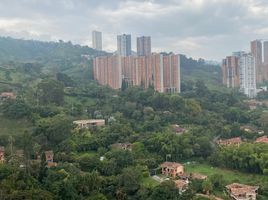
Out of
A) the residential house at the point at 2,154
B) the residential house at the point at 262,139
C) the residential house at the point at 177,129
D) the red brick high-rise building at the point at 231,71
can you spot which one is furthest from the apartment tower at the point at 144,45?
the residential house at the point at 2,154

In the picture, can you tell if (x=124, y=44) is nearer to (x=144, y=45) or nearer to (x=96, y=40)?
(x=144, y=45)

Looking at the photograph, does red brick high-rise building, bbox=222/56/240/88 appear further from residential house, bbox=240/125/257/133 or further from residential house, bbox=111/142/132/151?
residential house, bbox=111/142/132/151

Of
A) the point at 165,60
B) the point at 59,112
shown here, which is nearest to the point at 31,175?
the point at 59,112

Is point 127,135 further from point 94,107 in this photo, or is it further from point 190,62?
point 190,62

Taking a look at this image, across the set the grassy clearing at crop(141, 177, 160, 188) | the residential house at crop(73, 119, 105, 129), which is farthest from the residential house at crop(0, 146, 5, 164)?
the residential house at crop(73, 119, 105, 129)

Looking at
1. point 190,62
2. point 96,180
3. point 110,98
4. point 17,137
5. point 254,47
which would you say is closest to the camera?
point 96,180

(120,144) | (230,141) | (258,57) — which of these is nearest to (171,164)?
(120,144)

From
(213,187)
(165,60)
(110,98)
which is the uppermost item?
(165,60)
